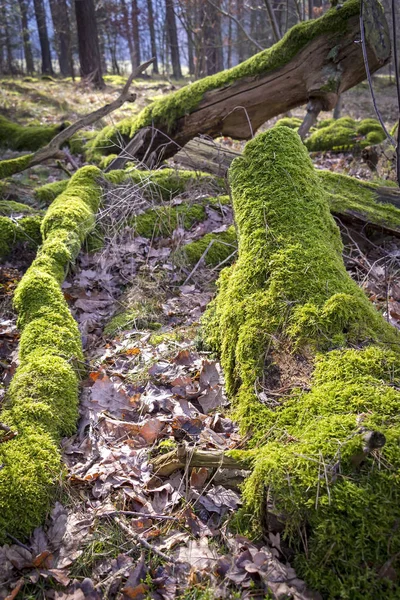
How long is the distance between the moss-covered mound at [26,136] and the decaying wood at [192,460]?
847 centimetres

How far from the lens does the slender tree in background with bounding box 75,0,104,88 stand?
53.0 feet

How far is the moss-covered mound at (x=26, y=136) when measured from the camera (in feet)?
31.6

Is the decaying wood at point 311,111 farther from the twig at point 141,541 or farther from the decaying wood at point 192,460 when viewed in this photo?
the twig at point 141,541

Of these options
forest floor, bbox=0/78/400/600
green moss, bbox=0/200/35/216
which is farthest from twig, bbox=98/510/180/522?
green moss, bbox=0/200/35/216

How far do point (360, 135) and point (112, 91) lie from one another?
11.7 m

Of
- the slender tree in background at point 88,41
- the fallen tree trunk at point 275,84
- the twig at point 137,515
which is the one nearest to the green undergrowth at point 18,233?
the fallen tree trunk at point 275,84

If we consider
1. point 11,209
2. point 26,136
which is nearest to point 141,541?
point 11,209

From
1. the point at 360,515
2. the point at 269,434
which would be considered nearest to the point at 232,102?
the point at 269,434

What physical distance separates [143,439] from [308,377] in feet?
3.83

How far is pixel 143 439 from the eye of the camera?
2.94 metres

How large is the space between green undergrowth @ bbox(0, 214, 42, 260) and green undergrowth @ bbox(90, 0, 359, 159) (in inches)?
72.2

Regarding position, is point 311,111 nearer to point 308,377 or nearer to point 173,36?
point 308,377

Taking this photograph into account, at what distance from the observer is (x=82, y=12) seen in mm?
16094

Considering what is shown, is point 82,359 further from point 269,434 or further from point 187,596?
point 187,596
